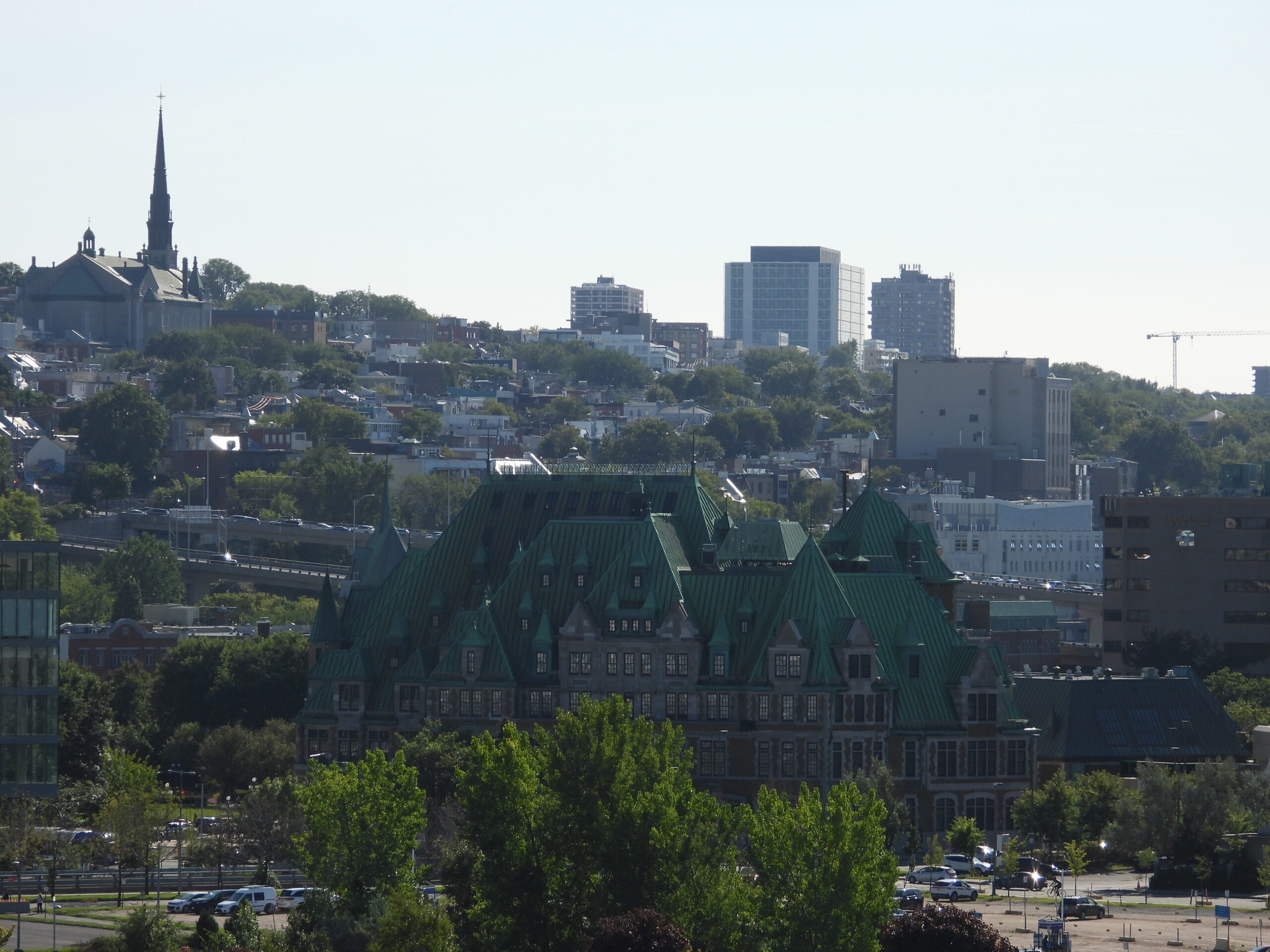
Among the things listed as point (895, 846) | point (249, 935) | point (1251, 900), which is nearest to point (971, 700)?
point (895, 846)

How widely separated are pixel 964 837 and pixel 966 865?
2.15 metres

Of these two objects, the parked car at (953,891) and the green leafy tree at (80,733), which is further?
the green leafy tree at (80,733)

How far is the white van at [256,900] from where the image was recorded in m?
136

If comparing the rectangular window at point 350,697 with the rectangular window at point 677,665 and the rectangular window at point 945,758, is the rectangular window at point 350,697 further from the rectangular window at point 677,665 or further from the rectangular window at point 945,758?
the rectangular window at point 945,758

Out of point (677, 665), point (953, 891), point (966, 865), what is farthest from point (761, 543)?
point (953, 891)

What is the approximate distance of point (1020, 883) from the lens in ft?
496

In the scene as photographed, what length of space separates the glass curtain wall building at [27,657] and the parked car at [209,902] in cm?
952

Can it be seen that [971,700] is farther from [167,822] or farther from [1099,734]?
[167,822]

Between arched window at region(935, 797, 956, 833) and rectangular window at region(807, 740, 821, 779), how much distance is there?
20.6 feet

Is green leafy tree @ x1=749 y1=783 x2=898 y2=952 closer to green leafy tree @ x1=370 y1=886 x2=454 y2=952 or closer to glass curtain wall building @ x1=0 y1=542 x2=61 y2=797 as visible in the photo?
green leafy tree @ x1=370 y1=886 x2=454 y2=952

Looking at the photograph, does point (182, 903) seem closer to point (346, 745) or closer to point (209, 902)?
point (209, 902)

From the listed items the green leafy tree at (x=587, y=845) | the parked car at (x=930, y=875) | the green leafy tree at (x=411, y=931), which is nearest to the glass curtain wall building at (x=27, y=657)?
the green leafy tree at (x=587, y=845)

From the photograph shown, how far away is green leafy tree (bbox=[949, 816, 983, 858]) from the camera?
159 m

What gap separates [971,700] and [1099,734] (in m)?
20.3
